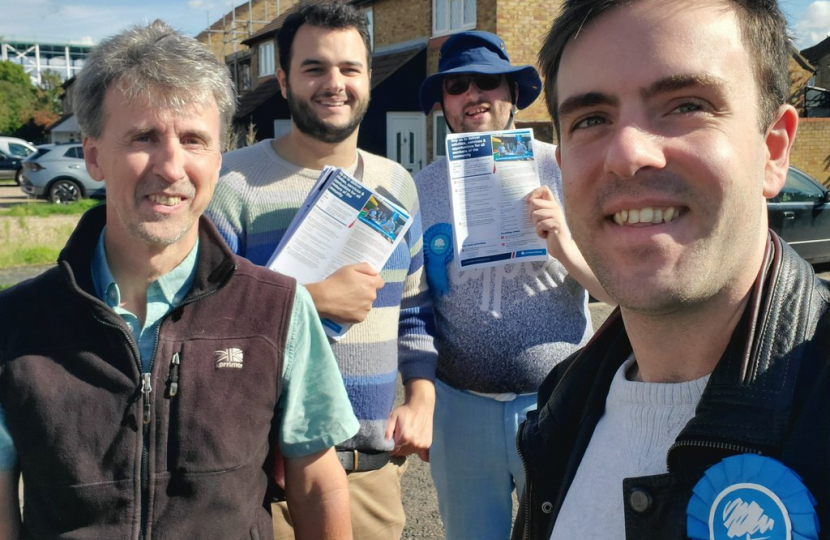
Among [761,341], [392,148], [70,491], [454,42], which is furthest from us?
[392,148]

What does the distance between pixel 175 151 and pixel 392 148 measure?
2249cm

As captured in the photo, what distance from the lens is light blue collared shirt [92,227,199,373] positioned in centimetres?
176

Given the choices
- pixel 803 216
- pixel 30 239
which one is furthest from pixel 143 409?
pixel 30 239

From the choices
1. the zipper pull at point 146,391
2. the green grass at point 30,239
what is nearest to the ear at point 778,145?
the zipper pull at point 146,391

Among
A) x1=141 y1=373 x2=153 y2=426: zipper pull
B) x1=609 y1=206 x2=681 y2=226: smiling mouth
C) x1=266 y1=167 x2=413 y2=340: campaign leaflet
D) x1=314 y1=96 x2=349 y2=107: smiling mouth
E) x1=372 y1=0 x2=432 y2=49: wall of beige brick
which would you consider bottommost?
x1=141 y1=373 x2=153 y2=426: zipper pull

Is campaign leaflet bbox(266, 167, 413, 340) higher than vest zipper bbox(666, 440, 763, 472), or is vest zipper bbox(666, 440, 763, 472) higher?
campaign leaflet bbox(266, 167, 413, 340)

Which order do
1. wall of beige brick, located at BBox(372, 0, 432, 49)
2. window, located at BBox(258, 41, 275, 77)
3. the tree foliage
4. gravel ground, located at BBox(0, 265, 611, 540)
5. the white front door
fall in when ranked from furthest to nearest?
the tree foliage < window, located at BBox(258, 41, 275, 77) < the white front door < wall of beige brick, located at BBox(372, 0, 432, 49) < gravel ground, located at BBox(0, 265, 611, 540)

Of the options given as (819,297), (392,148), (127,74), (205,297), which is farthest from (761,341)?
(392,148)

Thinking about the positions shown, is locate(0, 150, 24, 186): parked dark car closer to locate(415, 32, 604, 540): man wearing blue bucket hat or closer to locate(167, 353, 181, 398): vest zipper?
locate(415, 32, 604, 540): man wearing blue bucket hat

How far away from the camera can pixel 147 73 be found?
1.80 metres

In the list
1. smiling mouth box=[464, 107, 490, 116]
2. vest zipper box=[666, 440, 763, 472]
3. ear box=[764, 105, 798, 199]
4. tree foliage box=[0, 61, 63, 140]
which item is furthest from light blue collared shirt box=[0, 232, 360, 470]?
tree foliage box=[0, 61, 63, 140]

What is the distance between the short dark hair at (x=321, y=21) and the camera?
261 cm

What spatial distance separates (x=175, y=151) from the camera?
183cm

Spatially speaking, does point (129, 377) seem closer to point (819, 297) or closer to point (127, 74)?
point (127, 74)
